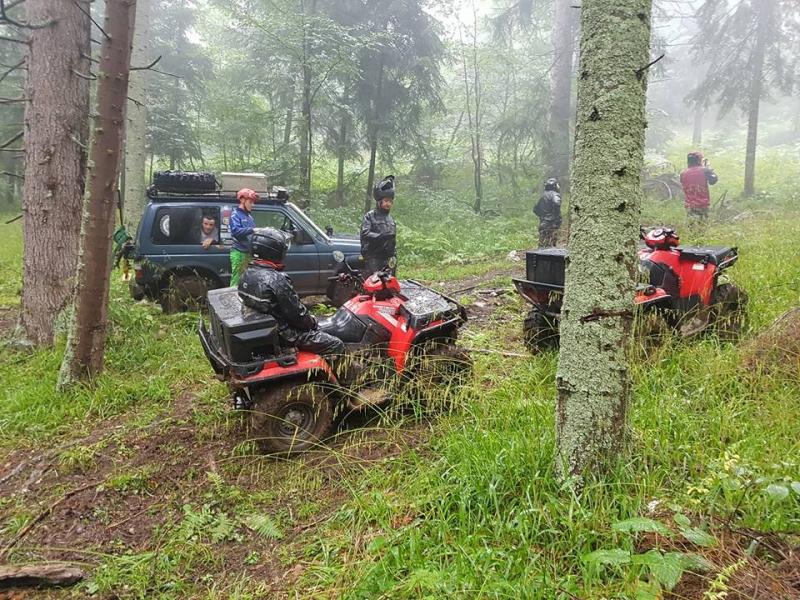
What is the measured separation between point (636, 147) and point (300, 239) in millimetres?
6544

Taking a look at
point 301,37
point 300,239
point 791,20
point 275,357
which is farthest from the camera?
point 791,20

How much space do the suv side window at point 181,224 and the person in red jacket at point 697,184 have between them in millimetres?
9824

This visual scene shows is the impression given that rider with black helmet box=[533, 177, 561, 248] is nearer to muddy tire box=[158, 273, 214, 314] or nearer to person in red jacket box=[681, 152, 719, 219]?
person in red jacket box=[681, 152, 719, 219]

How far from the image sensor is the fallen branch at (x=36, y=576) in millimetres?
2895

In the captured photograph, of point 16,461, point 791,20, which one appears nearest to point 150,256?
point 16,461

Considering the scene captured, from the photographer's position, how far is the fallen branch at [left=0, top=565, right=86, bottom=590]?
2.89 meters

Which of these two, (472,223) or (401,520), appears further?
(472,223)

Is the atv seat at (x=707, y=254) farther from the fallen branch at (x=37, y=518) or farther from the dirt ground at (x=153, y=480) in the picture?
the fallen branch at (x=37, y=518)

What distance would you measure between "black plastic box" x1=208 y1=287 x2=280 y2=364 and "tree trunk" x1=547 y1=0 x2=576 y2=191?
1422 centimetres

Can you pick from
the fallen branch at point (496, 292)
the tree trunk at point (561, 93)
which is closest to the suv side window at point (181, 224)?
the fallen branch at point (496, 292)

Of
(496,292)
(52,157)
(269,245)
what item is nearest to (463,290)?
(496,292)

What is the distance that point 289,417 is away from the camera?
13.3 feet

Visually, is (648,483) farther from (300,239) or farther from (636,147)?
(300,239)

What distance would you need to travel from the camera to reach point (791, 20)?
17469 millimetres
